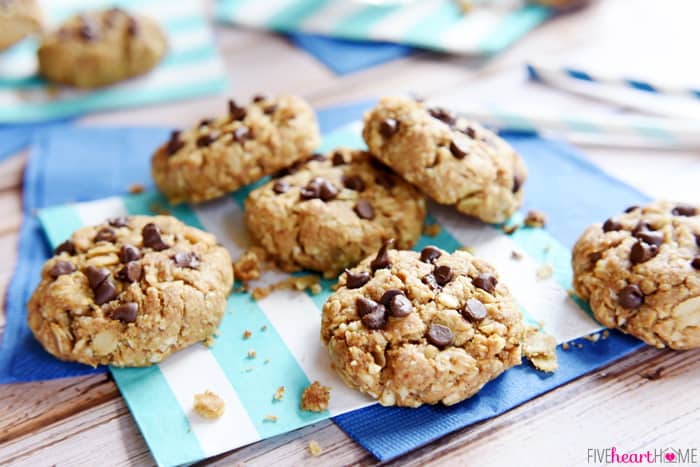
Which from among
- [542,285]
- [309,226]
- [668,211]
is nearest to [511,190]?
[542,285]

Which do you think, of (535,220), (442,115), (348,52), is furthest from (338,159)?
(348,52)

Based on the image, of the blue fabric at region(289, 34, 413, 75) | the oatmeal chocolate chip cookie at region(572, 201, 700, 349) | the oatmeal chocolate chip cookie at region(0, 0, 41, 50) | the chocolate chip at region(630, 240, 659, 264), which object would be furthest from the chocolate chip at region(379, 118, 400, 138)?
the oatmeal chocolate chip cookie at region(0, 0, 41, 50)

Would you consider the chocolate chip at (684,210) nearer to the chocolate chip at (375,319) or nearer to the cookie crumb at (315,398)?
the chocolate chip at (375,319)

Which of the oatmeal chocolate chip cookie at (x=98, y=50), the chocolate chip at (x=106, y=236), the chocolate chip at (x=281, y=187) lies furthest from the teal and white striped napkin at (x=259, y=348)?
the oatmeal chocolate chip cookie at (x=98, y=50)

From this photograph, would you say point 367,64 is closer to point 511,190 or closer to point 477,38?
point 477,38

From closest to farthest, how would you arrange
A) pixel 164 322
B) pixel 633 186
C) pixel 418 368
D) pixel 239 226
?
pixel 418 368, pixel 164 322, pixel 239 226, pixel 633 186

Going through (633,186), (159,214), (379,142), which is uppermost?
(379,142)

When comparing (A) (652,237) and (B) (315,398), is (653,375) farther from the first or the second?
(B) (315,398)
